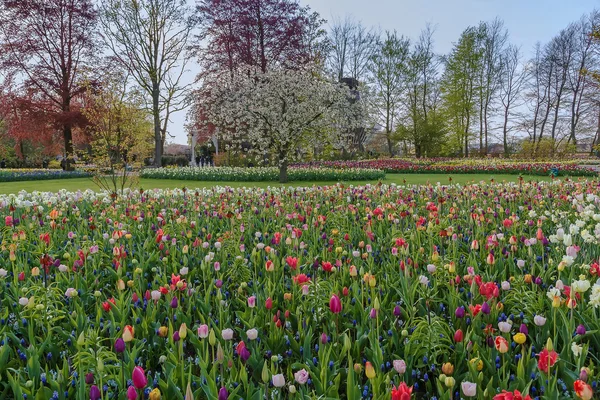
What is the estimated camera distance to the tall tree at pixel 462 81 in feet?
116

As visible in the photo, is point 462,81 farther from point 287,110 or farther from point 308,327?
point 308,327

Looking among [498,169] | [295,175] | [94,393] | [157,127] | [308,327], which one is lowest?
[308,327]

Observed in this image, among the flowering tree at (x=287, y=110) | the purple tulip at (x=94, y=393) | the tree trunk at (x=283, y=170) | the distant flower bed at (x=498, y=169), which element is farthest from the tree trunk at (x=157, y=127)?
the purple tulip at (x=94, y=393)

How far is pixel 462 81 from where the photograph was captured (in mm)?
35969

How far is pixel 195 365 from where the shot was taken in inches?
79.4

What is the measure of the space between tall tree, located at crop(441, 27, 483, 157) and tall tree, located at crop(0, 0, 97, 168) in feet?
93.3

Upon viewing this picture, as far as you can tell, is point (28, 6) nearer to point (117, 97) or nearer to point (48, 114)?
point (48, 114)

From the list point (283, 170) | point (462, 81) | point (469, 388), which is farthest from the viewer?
point (462, 81)

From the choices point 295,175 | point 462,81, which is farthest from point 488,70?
point 295,175

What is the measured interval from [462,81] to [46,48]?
104ft

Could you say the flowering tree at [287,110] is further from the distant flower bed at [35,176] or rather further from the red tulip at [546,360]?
the red tulip at [546,360]

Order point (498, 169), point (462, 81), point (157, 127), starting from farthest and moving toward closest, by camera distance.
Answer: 1. point (462, 81)
2. point (157, 127)
3. point (498, 169)

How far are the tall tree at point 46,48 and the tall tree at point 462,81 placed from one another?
2843 centimetres

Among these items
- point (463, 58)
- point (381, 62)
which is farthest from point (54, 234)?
point (463, 58)
